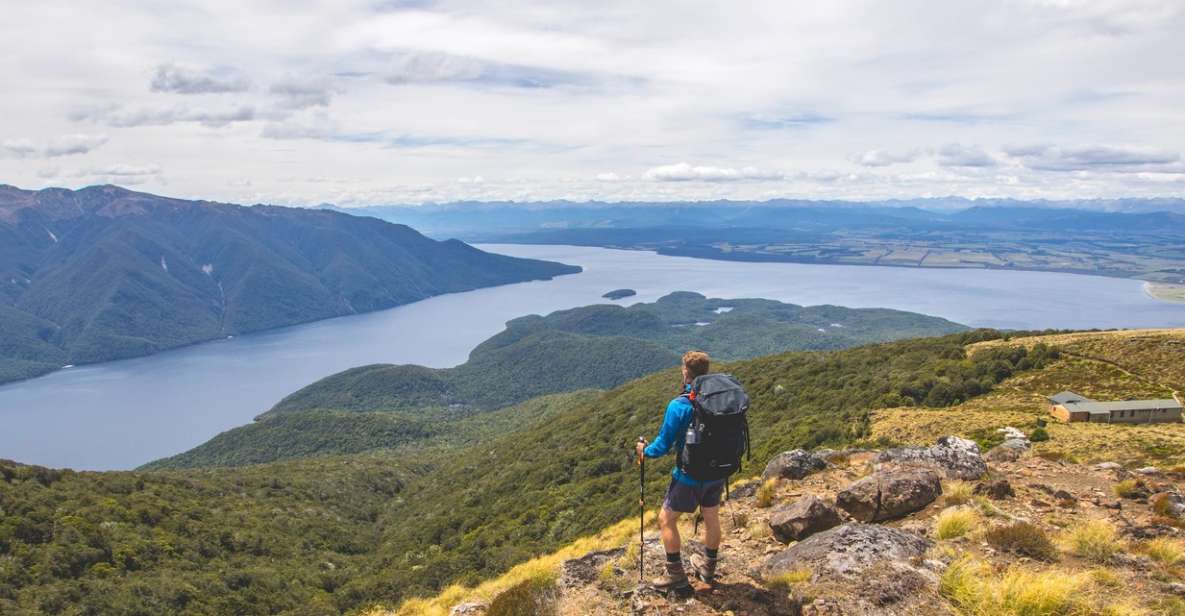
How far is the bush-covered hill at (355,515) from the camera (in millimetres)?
25734

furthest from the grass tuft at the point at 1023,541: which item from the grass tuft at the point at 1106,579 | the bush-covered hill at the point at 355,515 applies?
the bush-covered hill at the point at 355,515

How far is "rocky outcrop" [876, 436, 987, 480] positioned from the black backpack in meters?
6.99

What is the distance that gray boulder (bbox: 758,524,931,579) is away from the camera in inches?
306

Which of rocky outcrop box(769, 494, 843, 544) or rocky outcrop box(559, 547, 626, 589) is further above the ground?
rocky outcrop box(769, 494, 843, 544)

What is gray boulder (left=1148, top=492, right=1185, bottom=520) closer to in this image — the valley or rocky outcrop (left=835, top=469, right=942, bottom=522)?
rocky outcrop (left=835, top=469, right=942, bottom=522)

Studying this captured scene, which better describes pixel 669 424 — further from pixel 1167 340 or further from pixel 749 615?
pixel 1167 340

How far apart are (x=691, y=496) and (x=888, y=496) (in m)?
4.91

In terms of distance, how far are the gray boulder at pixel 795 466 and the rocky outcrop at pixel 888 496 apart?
3329mm

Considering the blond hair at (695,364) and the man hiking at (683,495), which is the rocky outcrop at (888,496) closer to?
the man hiking at (683,495)

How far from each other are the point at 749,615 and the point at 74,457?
623ft

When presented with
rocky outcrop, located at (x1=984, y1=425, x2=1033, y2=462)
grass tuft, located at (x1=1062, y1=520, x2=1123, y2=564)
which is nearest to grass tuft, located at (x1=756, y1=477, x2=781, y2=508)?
grass tuft, located at (x1=1062, y1=520, x2=1123, y2=564)

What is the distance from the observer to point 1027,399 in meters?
23.5

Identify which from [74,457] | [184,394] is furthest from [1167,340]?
[184,394]

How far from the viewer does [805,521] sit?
9828mm
